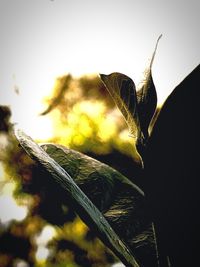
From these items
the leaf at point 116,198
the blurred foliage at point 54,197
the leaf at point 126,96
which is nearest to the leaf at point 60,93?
the blurred foliage at point 54,197

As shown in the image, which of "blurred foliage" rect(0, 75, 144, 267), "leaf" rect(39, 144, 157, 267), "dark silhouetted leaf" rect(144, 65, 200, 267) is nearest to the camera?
"dark silhouetted leaf" rect(144, 65, 200, 267)

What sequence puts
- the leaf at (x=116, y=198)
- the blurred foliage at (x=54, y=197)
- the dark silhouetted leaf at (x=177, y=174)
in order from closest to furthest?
the dark silhouetted leaf at (x=177, y=174)
the leaf at (x=116, y=198)
the blurred foliage at (x=54, y=197)

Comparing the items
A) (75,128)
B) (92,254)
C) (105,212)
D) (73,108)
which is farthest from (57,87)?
(105,212)

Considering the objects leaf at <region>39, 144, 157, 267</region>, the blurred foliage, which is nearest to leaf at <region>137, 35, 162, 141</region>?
leaf at <region>39, 144, 157, 267</region>

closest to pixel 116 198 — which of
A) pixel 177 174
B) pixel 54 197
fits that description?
pixel 177 174

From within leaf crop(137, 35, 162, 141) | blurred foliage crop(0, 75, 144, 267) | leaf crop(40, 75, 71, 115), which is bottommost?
blurred foliage crop(0, 75, 144, 267)

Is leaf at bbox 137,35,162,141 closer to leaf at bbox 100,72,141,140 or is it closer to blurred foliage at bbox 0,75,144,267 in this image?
leaf at bbox 100,72,141,140

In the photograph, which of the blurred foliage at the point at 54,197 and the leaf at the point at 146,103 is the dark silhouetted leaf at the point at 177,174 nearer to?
the leaf at the point at 146,103
